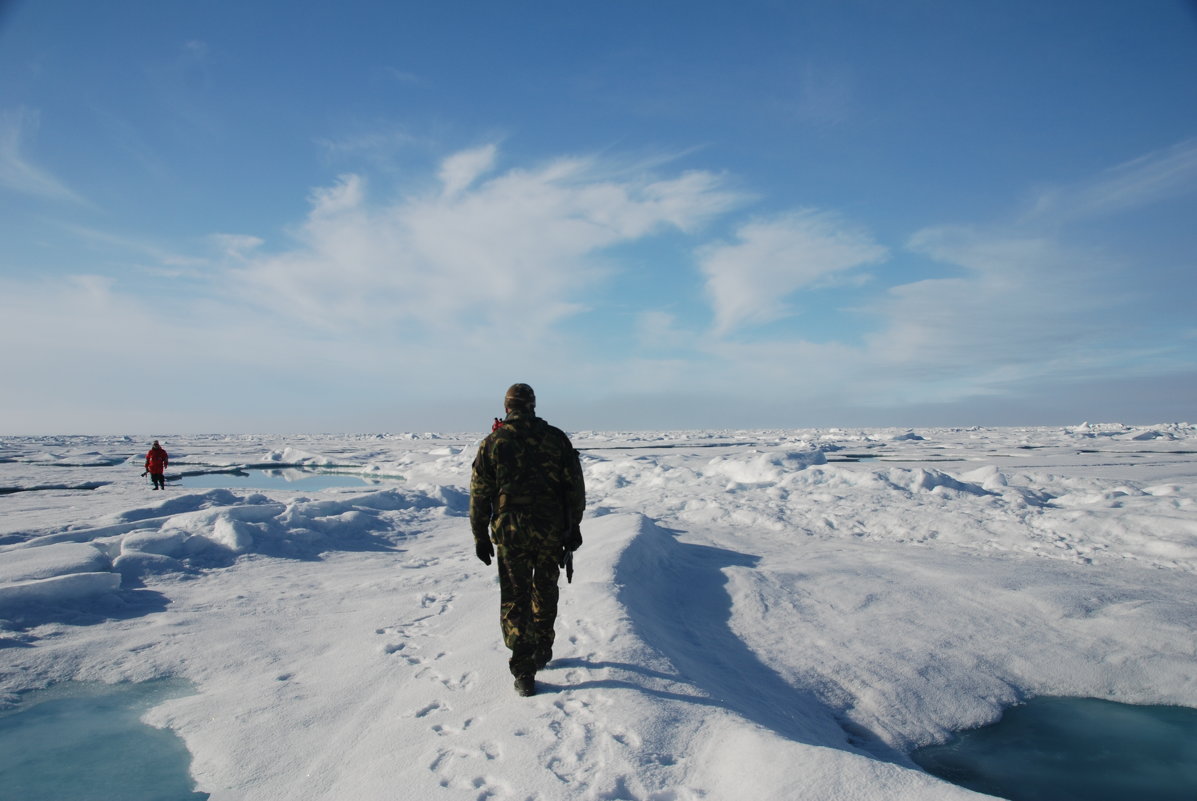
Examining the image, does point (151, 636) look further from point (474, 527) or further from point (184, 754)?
point (474, 527)

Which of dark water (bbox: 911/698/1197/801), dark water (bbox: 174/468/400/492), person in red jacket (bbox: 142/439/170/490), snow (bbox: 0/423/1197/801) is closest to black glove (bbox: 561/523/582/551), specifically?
snow (bbox: 0/423/1197/801)

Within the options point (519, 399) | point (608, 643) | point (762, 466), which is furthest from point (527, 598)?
point (762, 466)

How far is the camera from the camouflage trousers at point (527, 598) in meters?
3.36

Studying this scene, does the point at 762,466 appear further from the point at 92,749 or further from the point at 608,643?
the point at 92,749

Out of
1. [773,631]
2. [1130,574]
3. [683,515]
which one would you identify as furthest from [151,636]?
[1130,574]

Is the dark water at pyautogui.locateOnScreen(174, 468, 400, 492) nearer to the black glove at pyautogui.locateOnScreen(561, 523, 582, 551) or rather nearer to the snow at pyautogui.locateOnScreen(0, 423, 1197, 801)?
the snow at pyautogui.locateOnScreen(0, 423, 1197, 801)

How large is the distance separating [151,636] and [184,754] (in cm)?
235

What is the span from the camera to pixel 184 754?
3.16m

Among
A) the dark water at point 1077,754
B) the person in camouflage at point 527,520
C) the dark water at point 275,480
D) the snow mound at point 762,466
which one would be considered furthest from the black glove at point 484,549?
the dark water at point 275,480

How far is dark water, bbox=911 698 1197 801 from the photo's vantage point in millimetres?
3299

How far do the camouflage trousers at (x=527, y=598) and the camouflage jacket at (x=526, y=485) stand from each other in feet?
0.31

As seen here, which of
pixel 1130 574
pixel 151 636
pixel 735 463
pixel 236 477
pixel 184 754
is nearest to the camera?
pixel 184 754

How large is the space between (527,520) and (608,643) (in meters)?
1.24

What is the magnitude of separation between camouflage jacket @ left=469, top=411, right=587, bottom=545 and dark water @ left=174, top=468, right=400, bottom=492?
22.9 meters
